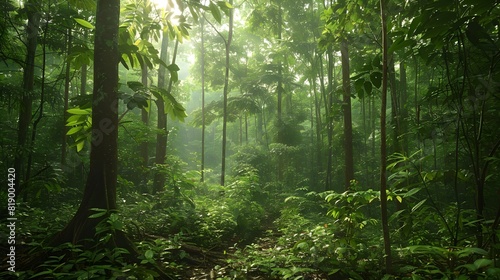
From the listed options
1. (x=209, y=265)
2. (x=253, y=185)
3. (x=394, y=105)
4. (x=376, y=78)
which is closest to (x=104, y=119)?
(x=209, y=265)

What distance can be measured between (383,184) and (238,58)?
19.2 m

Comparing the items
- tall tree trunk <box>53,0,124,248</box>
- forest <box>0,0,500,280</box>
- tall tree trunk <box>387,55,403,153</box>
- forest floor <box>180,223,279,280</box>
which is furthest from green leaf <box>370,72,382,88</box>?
tall tree trunk <box>53,0,124,248</box>

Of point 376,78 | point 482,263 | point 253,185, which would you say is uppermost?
point 376,78

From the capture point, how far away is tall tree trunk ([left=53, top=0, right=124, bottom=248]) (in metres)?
3.51

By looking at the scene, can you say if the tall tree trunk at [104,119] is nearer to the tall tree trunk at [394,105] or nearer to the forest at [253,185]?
the forest at [253,185]

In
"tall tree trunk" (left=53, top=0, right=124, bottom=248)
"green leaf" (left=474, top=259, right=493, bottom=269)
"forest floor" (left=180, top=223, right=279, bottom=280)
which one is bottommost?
"forest floor" (left=180, top=223, right=279, bottom=280)

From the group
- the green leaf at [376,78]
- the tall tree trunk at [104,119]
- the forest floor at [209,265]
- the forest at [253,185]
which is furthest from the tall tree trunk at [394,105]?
the tall tree trunk at [104,119]

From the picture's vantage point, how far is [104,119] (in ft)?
11.6

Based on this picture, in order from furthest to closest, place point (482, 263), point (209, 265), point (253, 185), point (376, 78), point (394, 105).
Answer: point (253, 185)
point (394, 105)
point (209, 265)
point (376, 78)
point (482, 263)

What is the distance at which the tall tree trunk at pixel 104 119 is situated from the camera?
3506mm

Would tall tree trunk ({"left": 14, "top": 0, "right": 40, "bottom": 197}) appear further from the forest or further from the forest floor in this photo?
the forest floor

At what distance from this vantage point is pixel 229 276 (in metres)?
3.79

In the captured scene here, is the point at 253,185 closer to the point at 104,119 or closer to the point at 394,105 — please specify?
the point at 394,105

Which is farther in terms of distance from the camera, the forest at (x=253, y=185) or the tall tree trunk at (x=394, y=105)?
the tall tree trunk at (x=394, y=105)
